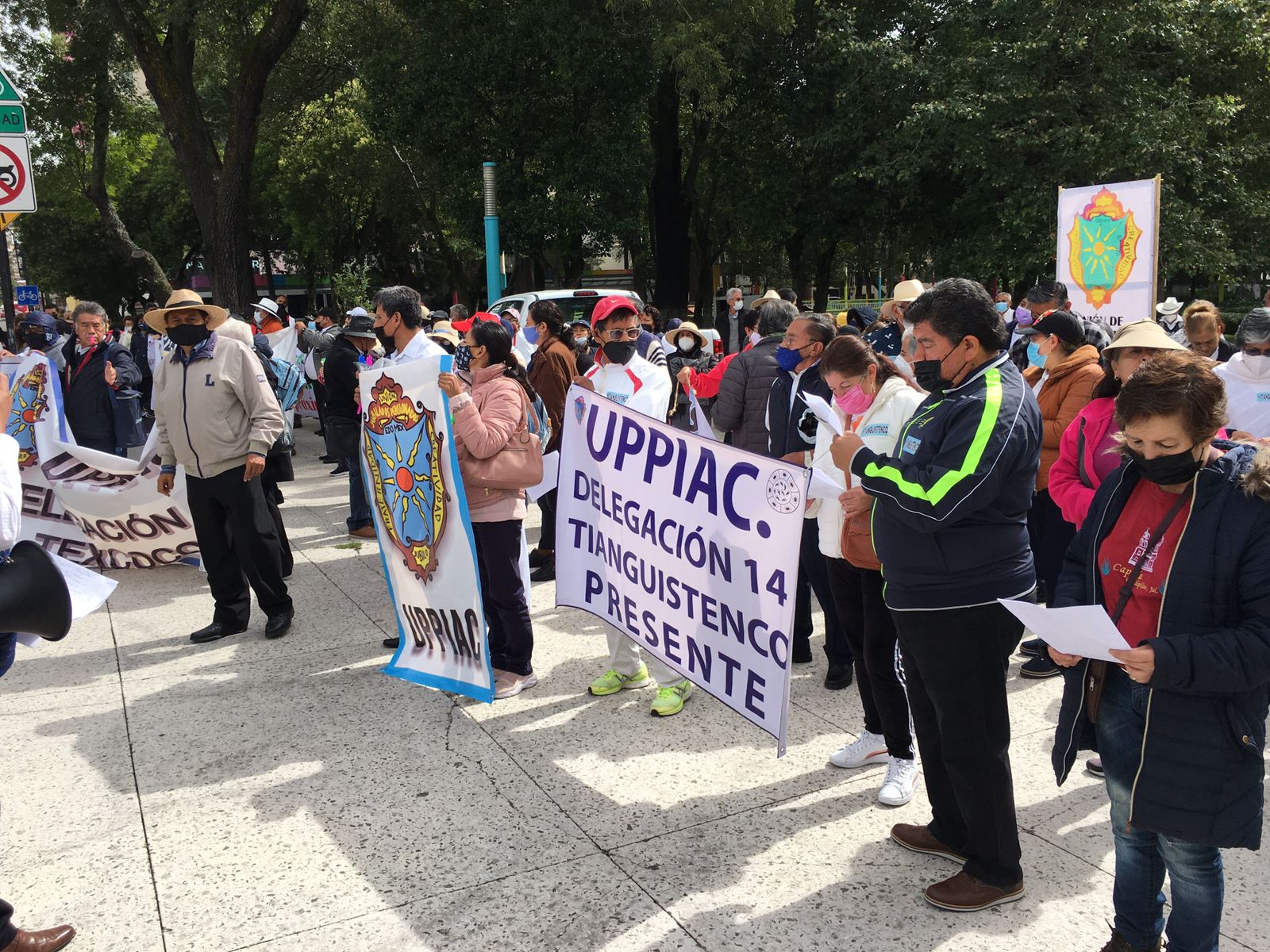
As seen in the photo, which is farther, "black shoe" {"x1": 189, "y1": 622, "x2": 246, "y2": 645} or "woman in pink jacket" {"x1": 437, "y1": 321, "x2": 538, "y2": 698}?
"black shoe" {"x1": 189, "y1": 622, "x2": 246, "y2": 645}

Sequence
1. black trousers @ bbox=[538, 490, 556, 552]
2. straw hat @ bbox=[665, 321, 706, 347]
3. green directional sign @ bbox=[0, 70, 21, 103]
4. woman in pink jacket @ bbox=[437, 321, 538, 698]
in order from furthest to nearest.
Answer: straw hat @ bbox=[665, 321, 706, 347] < black trousers @ bbox=[538, 490, 556, 552] < green directional sign @ bbox=[0, 70, 21, 103] < woman in pink jacket @ bbox=[437, 321, 538, 698]

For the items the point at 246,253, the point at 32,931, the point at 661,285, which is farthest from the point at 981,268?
the point at 32,931

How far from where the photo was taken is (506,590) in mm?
4875

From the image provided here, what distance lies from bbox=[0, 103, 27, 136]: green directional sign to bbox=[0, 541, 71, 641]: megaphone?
5504 mm

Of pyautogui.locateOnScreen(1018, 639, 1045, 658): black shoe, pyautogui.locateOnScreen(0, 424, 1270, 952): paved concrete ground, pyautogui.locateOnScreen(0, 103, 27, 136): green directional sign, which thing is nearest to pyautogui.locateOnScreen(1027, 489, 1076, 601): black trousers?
pyautogui.locateOnScreen(1018, 639, 1045, 658): black shoe

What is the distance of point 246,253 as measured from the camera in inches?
651

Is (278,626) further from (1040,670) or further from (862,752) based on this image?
(1040,670)

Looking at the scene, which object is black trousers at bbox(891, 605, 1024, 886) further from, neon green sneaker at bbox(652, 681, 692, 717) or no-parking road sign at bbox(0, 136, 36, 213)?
no-parking road sign at bbox(0, 136, 36, 213)

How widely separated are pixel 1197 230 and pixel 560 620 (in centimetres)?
1624

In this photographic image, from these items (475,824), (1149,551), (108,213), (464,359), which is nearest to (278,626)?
(464,359)

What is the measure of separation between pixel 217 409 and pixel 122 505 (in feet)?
6.41

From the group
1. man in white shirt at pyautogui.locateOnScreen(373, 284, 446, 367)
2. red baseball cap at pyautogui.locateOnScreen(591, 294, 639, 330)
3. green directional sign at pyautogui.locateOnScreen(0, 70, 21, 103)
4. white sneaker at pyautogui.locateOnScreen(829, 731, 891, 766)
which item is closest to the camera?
white sneaker at pyautogui.locateOnScreen(829, 731, 891, 766)

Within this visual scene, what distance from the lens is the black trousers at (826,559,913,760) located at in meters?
3.81

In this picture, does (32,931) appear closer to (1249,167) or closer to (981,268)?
(981,268)
